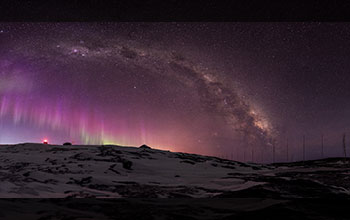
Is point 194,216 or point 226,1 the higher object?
point 226,1

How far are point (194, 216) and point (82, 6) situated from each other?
3269mm

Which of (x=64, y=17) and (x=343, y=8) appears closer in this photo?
(x=343, y=8)

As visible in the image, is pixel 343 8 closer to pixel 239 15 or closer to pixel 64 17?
pixel 239 15

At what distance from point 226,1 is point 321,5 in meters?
1.41

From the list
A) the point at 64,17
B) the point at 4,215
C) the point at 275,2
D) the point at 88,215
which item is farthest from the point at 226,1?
the point at 4,215

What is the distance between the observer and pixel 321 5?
373 cm

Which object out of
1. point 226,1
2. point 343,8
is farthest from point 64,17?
point 343,8

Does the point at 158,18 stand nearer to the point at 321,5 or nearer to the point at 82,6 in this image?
the point at 82,6

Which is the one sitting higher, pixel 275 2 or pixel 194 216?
pixel 275 2

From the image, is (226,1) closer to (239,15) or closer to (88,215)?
(239,15)

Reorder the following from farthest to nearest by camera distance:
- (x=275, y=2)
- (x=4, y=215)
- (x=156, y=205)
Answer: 1. (x=275, y=2)
2. (x=156, y=205)
3. (x=4, y=215)

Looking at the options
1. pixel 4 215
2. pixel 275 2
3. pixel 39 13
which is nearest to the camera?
pixel 4 215

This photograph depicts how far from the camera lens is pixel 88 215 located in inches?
94.2

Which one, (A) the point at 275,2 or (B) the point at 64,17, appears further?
(B) the point at 64,17
